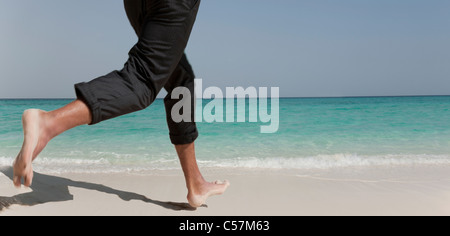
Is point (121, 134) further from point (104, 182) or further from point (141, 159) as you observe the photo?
point (104, 182)

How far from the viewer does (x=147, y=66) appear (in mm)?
1104

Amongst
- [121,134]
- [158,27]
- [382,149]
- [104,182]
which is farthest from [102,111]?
[121,134]

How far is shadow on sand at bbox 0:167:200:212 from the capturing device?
1.98 meters

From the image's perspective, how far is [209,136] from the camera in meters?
6.68

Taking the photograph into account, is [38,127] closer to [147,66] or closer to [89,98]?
[89,98]

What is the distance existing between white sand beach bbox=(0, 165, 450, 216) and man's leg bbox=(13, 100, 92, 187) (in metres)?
0.98

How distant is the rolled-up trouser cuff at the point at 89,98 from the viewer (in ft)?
3.29

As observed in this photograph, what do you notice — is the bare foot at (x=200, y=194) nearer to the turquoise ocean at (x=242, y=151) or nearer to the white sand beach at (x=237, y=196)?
the white sand beach at (x=237, y=196)

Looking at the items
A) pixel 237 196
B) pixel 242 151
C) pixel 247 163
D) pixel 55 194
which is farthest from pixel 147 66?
pixel 242 151

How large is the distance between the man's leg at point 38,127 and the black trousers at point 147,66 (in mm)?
32

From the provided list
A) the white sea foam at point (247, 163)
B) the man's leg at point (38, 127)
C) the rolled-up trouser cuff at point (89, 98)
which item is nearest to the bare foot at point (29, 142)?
the man's leg at point (38, 127)

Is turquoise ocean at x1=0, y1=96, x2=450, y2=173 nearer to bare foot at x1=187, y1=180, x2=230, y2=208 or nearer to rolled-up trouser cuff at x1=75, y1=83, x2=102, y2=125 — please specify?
bare foot at x1=187, y1=180, x2=230, y2=208

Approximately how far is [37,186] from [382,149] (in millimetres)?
4321

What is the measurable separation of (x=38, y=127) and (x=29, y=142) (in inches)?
1.7
